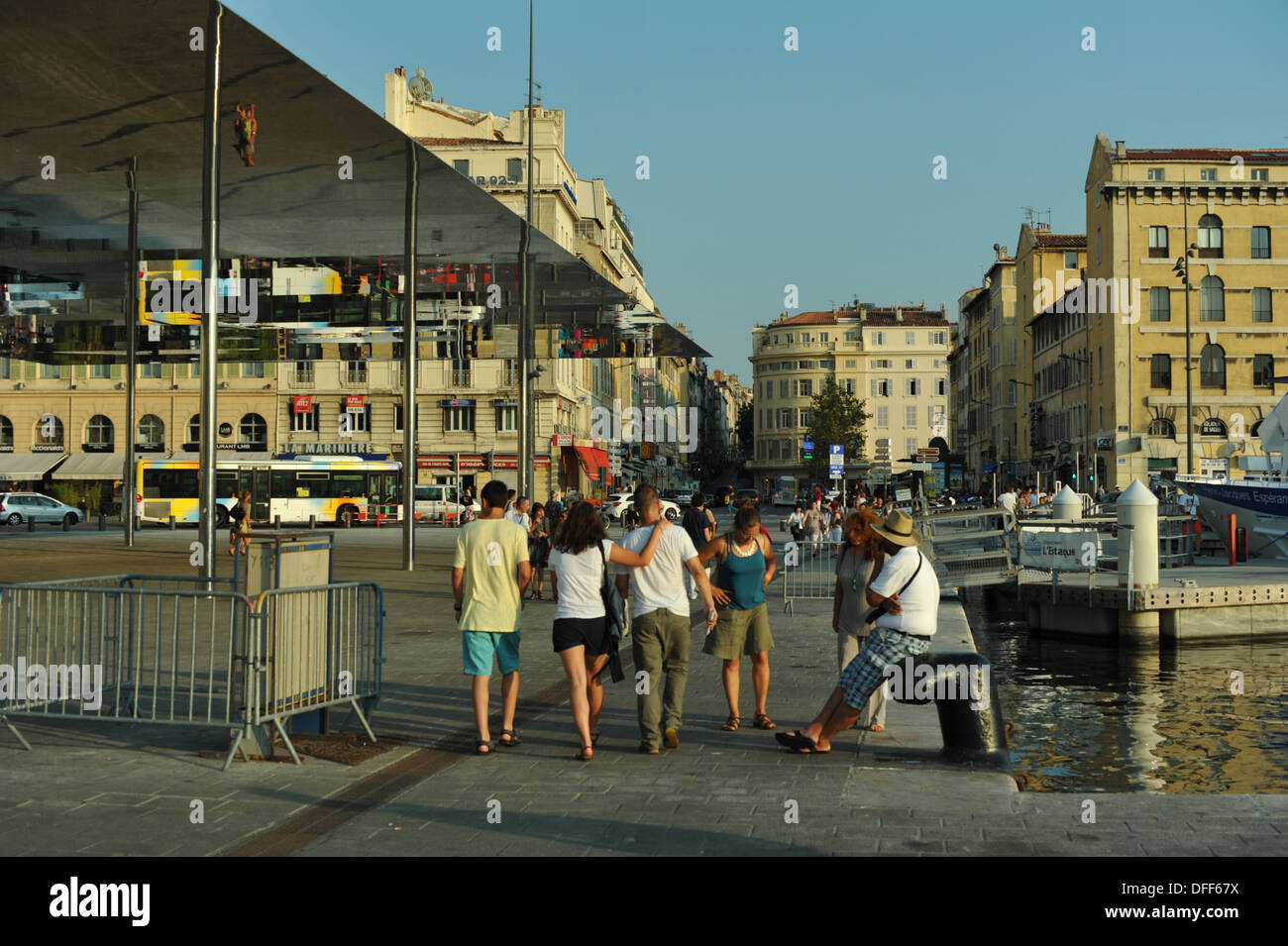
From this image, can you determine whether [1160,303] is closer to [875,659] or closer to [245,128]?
[245,128]

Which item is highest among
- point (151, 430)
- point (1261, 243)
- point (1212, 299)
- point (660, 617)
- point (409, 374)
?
point (1261, 243)

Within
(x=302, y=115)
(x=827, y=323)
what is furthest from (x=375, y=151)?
(x=827, y=323)

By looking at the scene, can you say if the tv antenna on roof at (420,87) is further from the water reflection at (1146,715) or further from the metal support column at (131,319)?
the water reflection at (1146,715)

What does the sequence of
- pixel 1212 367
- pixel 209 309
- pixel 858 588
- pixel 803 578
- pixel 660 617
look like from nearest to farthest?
pixel 660 617, pixel 858 588, pixel 209 309, pixel 803 578, pixel 1212 367

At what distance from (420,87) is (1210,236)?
147ft

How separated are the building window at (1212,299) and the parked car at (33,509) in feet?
170

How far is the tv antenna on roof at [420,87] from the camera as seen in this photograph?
76875 mm

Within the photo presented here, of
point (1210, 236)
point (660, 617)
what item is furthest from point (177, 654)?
point (1210, 236)

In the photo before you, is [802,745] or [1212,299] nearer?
[802,745]

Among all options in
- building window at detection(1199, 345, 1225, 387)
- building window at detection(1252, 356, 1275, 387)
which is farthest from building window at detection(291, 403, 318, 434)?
building window at detection(1252, 356, 1275, 387)

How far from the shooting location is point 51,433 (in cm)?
6669

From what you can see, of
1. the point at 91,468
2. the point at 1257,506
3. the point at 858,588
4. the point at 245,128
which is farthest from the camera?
the point at 91,468

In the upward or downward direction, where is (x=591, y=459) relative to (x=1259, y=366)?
downward
